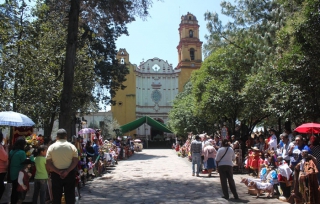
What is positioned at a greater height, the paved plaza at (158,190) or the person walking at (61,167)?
the person walking at (61,167)

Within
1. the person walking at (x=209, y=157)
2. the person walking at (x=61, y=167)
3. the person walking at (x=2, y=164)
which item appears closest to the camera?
the person walking at (x=61, y=167)

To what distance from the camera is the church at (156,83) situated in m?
49.8

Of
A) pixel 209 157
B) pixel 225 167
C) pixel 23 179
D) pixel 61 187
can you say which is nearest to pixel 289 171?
pixel 225 167

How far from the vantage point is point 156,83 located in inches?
2083

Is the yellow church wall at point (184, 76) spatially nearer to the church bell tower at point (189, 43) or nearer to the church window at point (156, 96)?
the church bell tower at point (189, 43)

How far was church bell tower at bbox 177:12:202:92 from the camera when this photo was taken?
4966 cm

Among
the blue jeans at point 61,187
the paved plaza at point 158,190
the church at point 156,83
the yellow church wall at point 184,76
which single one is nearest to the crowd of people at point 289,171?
the paved plaza at point 158,190

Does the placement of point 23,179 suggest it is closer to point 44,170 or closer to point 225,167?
point 44,170

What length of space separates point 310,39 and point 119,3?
621 centimetres

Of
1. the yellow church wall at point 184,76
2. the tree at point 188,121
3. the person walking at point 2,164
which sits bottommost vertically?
the person walking at point 2,164

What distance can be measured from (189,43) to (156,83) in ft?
26.3

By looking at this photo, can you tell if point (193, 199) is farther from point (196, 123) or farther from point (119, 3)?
point (196, 123)

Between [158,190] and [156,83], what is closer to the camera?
[158,190]

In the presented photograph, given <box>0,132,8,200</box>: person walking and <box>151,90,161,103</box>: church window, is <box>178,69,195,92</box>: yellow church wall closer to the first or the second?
<box>151,90,161,103</box>: church window
